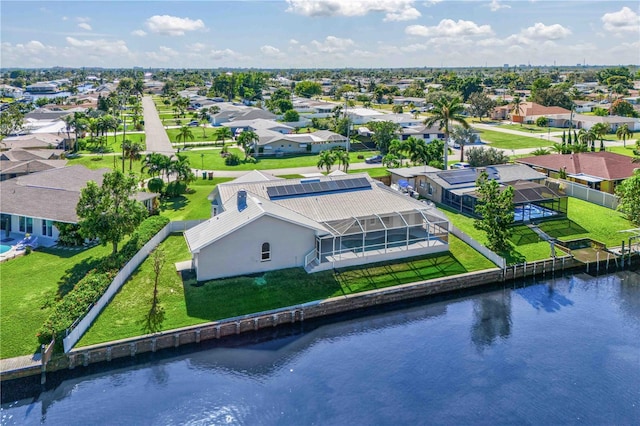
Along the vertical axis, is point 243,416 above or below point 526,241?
below

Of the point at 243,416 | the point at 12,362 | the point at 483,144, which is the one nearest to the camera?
the point at 243,416

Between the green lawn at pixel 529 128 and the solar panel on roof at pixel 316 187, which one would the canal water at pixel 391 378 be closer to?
the solar panel on roof at pixel 316 187

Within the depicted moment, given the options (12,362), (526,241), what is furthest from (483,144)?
(12,362)

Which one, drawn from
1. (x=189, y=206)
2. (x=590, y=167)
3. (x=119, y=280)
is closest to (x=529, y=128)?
(x=590, y=167)

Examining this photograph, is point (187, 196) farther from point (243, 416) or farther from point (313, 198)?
point (243, 416)

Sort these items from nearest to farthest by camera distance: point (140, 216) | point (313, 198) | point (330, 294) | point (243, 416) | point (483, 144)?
point (243, 416) → point (330, 294) → point (140, 216) → point (313, 198) → point (483, 144)

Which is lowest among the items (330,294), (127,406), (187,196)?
(127,406)

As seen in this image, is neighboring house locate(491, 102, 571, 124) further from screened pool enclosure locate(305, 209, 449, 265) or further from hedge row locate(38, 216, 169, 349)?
hedge row locate(38, 216, 169, 349)

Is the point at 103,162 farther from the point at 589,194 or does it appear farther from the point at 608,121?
the point at 608,121
